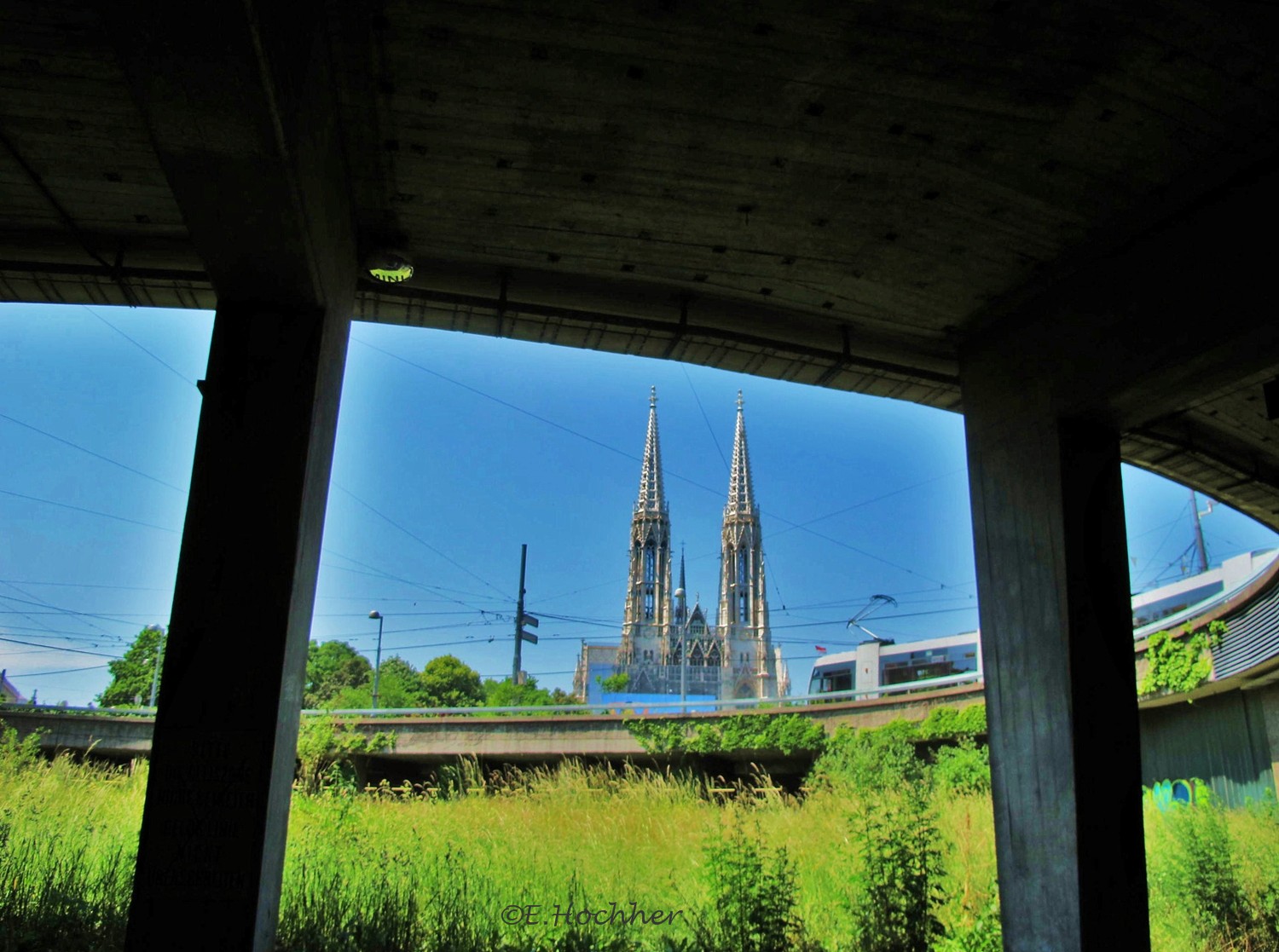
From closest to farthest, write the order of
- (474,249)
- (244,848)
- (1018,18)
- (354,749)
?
(1018,18)
(244,848)
(474,249)
(354,749)

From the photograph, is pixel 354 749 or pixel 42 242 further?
pixel 354 749

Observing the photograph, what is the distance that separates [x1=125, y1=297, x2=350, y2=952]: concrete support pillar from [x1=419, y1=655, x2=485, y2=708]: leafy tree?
2724 inches

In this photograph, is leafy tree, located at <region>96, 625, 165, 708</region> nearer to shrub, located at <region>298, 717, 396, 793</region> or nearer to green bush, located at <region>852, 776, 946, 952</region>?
shrub, located at <region>298, 717, 396, 793</region>

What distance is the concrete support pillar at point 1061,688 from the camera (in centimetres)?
590

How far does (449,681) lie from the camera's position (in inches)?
2894

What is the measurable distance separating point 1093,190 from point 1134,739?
3.65 m

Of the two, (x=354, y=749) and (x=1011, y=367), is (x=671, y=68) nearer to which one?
(x=1011, y=367)

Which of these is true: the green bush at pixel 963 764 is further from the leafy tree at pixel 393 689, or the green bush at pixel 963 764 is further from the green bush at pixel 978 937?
the leafy tree at pixel 393 689

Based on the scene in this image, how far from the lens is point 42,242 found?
257 inches

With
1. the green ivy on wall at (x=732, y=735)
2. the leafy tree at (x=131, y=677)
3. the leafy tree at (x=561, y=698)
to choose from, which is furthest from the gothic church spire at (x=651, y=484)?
the green ivy on wall at (x=732, y=735)

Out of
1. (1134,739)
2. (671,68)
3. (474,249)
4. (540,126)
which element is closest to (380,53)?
(540,126)

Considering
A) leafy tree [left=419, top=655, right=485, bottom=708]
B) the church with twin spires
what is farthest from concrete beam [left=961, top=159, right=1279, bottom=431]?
the church with twin spires

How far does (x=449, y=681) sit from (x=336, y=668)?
1090 centimetres

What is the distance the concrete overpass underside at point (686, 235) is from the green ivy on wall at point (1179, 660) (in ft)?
35.8
